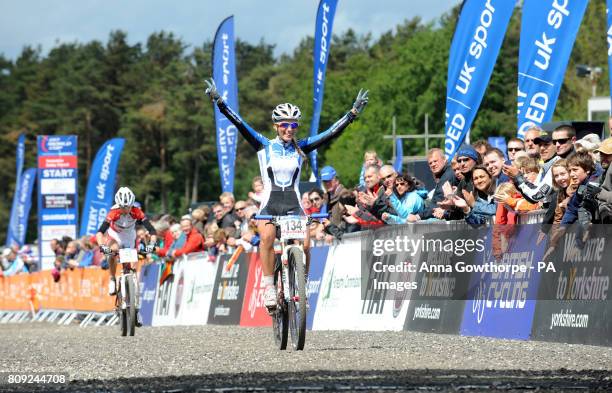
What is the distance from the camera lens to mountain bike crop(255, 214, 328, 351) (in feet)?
39.5

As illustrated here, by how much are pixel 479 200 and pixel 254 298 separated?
7.09m

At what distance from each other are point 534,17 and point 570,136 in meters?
4.42

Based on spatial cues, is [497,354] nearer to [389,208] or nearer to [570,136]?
[570,136]

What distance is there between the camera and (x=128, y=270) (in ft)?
61.8

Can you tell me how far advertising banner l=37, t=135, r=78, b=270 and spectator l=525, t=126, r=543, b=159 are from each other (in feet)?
85.4

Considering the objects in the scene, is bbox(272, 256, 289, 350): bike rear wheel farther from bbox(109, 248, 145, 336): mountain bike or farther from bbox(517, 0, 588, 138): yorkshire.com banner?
bbox(517, 0, 588, 138): yorkshire.com banner

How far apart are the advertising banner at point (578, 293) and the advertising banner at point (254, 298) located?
25.8 feet

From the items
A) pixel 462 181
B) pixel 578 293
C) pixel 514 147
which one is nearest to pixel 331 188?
pixel 514 147

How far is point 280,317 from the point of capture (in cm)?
1259

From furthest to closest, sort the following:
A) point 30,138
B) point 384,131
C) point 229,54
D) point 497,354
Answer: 1. point 30,138
2. point 384,131
3. point 229,54
4. point 497,354

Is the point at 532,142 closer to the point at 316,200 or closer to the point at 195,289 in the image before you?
the point at 316,200

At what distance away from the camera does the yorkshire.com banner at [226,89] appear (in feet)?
94.5

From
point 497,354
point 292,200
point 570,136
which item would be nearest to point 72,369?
point 292,200

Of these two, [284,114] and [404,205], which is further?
[404,205]
